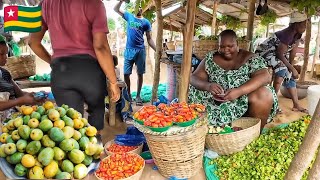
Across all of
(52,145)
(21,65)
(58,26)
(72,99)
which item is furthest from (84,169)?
(21,65)

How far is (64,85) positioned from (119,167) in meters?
0.87

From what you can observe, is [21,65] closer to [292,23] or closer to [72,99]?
[72,99]

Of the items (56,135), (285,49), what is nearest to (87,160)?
(56,135)

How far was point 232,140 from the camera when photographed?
2908mm

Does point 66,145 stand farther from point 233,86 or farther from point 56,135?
point 233,86

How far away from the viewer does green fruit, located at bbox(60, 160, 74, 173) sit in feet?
4.26

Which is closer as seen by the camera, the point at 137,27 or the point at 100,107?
the point at 100,107

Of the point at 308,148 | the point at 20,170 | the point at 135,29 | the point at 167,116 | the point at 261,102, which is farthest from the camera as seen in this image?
the point at 135,29

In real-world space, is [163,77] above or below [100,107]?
below

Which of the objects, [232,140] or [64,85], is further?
[232,140]

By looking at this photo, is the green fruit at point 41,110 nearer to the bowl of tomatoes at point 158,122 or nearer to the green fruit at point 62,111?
the green fruit at point 62,111

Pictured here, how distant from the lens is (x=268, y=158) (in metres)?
2.76

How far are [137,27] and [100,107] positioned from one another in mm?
3591

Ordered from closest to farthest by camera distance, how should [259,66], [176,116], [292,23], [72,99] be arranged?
[72,99], [176,116], [259,66], [292,23]
